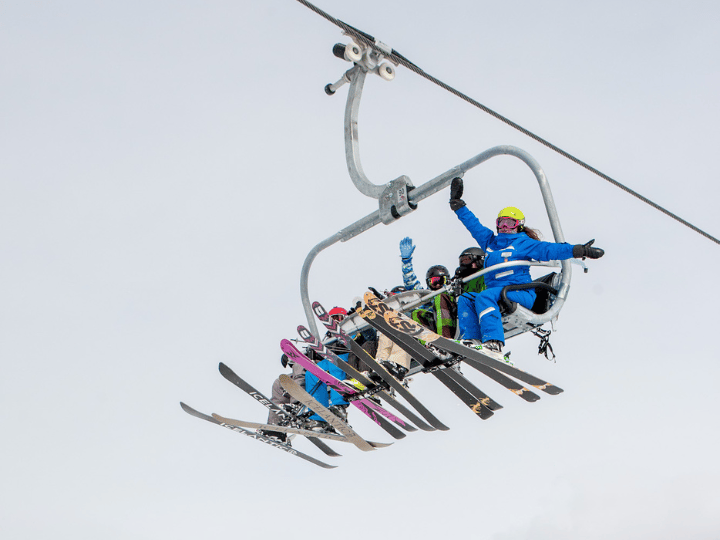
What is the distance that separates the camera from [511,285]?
8328 mm

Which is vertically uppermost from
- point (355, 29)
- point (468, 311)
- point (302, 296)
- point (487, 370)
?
point (355, 29)

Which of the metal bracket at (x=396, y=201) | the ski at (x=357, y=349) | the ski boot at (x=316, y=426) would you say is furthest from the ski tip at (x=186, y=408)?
the metal bracket at (x=396, y=201)

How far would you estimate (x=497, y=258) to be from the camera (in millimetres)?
8617

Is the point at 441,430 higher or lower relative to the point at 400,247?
lower

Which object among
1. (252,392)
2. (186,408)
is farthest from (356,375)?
(186,408)

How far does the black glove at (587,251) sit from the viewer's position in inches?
305

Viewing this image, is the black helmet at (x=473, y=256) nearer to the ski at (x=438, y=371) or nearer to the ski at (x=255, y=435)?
the ski at (x=438, y=371)

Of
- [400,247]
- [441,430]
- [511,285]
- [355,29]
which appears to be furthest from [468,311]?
[355,29]

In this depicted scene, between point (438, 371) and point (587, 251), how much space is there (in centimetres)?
204

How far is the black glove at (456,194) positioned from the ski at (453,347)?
48.0 inches

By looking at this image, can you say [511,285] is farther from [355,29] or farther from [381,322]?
[355,29]

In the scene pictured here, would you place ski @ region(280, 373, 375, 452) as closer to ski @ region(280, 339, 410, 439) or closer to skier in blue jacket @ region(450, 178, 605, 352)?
ski @ region(280, 339, 410, 439)

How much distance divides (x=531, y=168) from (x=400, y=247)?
7.58 feet

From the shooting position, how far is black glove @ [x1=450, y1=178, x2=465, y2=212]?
818cm
